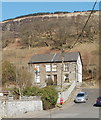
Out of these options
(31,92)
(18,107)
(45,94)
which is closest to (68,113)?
(45,94)

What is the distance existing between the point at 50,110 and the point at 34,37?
63699 mm

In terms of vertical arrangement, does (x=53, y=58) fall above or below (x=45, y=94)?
above

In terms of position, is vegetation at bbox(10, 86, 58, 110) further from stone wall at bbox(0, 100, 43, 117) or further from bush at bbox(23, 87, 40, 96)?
stone wall at bbox(0, 100, 43, 117)

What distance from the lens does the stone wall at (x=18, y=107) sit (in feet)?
63.8

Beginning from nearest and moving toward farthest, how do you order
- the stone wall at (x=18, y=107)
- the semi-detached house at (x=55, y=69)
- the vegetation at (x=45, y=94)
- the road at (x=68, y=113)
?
1. the road at (x=68, y=113)
2. the stone wall at (x=18, y=107)
3. the vegetation at (x=45, y=94)
4. the semi-detached house at (x=55, y=69)

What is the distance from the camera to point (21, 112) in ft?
67.3

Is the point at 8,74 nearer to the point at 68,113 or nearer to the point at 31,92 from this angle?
the point at 31,92

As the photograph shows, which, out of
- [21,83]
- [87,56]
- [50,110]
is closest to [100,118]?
[50,110]

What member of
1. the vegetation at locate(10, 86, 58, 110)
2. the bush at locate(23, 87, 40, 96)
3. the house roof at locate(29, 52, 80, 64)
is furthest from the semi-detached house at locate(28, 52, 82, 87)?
the vegetation at locate(10, 86, 58, 110)

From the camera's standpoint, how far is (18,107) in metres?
20.4

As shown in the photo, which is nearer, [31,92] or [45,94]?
[45,94]

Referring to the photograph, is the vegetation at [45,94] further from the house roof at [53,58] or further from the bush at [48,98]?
the house roof at [53,58]

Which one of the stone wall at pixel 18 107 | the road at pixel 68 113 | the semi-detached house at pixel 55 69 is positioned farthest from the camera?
the semi-detached house at pixel 55 69

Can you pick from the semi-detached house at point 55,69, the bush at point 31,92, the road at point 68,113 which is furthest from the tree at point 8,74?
the semi-detached house at point 55,69
